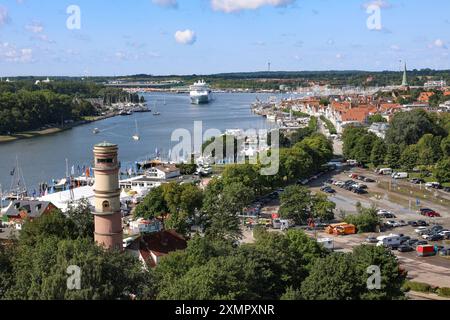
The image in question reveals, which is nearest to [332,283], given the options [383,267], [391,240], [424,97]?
[383,267]

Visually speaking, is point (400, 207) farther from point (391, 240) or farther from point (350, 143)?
point (350, 143)

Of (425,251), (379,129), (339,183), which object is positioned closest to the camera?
(425,251)

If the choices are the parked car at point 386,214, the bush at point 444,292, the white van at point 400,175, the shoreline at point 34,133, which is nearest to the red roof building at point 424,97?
the shoreline at point 34,133

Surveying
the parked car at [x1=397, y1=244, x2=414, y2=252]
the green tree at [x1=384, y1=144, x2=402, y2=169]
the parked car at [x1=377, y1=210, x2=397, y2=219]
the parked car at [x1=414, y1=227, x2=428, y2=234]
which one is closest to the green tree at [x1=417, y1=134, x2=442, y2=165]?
the green tree at [x1=384, y1=144, x2=402, y2=169]

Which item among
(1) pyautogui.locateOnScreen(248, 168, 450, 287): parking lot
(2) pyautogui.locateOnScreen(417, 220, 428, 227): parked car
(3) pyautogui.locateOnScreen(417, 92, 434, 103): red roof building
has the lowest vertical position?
(1) pyautogui.locateOnScreen(248, 168, 450, 287): parking lot

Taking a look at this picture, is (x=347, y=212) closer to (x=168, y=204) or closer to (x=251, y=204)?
(x=251, y=204)

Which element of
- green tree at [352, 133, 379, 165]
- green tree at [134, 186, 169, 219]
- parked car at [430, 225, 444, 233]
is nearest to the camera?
parked car at [430, 225, 444, 233]

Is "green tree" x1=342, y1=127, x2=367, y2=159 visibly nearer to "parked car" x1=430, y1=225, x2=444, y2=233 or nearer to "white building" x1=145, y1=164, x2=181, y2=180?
"white building" x1=145, y1=164, x2=181, y2=180

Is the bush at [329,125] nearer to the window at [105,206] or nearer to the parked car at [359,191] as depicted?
the parked car at [359,191]
